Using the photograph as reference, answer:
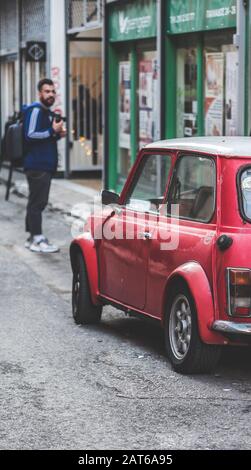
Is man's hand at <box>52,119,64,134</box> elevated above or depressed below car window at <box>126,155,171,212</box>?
above

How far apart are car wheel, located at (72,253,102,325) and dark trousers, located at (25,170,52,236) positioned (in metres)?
4.60

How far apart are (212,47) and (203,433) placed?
10.4 metres

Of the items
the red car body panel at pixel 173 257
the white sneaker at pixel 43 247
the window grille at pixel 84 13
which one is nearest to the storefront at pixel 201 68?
the white sneaker at pixel 43 247

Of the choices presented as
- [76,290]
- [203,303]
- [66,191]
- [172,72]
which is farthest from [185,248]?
[66,191]

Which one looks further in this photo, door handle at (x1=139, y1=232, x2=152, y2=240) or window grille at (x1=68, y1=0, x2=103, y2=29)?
window grille at (x1=68, y1=0, x2=103, y2=29)

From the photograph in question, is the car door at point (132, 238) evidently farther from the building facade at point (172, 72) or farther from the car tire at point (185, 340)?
the building facade at point (172, 72)

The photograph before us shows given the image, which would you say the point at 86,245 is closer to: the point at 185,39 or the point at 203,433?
the point at 203,433

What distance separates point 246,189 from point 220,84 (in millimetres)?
8424

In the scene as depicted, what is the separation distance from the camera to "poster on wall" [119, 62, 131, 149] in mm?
20469

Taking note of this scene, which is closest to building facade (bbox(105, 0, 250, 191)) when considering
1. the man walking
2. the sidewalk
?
the sidewalk

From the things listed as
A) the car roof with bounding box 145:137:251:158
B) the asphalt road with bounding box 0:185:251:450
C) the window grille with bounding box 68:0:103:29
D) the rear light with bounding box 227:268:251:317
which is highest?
the window grille with bounding box 68:0:103:29

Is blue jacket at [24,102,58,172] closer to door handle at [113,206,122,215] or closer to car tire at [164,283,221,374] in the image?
door handle at [113,206,122,215]
